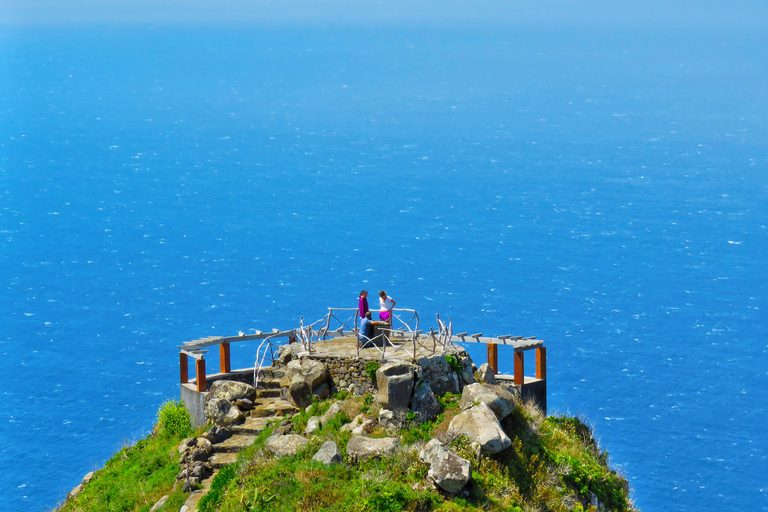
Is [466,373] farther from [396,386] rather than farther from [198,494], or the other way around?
[198,494]

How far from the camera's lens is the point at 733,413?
3649 inches

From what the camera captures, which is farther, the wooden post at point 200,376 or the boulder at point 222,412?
the wooden post at point 200,376

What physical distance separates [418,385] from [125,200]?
518 ft

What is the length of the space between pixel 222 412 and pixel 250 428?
5.82 feet

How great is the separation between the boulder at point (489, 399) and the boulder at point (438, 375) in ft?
2.26

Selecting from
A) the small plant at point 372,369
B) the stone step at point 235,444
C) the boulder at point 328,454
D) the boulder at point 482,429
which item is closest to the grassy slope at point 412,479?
the boulder at point 328,454

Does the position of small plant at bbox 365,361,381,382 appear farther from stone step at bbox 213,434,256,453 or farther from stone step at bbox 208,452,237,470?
stone step at bbox 208,452,237,470

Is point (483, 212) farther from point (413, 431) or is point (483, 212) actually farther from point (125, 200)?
point (413, 431)

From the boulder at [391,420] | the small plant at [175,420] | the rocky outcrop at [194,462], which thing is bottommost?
the rocky outcrop at [194,462]

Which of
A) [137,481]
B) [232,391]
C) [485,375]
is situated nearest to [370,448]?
[485,375]

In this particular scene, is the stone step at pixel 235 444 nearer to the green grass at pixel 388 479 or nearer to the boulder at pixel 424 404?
the green grass at pixel 388 479

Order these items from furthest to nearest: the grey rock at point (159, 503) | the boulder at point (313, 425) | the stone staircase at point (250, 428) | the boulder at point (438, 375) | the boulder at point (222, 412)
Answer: the boulder at point (222, 412) → the boulder at point (438, 375) → the boulder at point (313, 425) → the grey rock at point (159, 503) → the stone staircase at point (250, 428)

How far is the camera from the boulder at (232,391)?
34062 millimetres

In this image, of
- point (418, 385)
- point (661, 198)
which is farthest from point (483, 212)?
point (418, 385)
